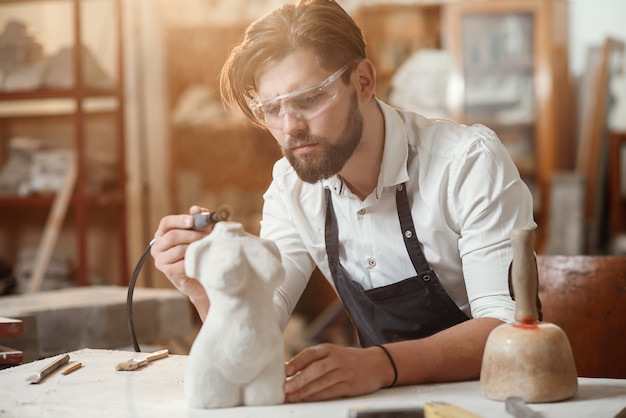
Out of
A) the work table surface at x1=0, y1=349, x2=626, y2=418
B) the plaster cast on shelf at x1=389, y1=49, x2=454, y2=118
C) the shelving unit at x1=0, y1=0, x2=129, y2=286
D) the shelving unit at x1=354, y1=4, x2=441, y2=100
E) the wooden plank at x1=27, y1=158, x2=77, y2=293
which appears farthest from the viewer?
the shelving unit at x1=354, y1=4, x2=441, y2=100

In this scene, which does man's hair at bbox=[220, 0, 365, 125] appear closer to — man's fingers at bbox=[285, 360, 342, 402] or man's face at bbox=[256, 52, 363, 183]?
man's face at bbox=[256, 52, 363, 183]

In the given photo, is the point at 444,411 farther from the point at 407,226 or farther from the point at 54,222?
the point at 54,222

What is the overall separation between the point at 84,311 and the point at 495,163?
5.49 ft

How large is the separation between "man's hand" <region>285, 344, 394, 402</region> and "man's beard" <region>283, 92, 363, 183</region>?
0.46 metres

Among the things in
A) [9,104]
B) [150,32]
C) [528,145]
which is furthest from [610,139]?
[9,104]

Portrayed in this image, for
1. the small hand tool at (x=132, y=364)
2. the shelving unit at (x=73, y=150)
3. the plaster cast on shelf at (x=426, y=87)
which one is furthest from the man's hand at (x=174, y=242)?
→ the plaster cast on shelf at (x=426, y=87)

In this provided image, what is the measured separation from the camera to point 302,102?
5.68 ft

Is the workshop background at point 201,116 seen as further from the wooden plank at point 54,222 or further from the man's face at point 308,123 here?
the man's face at point 308,123


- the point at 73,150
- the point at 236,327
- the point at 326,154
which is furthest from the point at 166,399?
the point at 73,150

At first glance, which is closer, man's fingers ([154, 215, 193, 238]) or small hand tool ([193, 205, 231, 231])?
small hand tool ([193, 205, 231, 231])

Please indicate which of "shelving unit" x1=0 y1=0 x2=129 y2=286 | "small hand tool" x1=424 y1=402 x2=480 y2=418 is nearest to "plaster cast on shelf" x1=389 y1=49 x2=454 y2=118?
"shelving unit" x1=0 y1=0 x2=129 y2=286

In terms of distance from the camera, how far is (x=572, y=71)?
5.96 m

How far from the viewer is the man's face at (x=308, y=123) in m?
1.72

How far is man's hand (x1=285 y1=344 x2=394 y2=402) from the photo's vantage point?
1369mm
